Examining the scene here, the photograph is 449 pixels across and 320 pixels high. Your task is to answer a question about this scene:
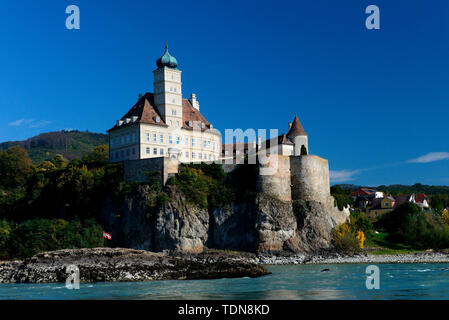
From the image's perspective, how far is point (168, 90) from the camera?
182ft

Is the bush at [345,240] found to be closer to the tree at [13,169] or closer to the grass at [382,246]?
the grass at [382,246]

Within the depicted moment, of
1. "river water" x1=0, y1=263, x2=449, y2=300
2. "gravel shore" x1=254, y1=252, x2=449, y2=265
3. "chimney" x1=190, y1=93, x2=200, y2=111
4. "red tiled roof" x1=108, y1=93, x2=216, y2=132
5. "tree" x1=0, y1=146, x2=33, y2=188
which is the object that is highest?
"chimney" x1=190, y1=93, x2=200, y2=111

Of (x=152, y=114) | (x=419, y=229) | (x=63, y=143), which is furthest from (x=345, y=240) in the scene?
(x=63, y=143)

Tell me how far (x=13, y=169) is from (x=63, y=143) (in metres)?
83.5

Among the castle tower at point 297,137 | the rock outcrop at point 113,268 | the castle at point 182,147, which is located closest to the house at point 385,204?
the castle at point 182,147

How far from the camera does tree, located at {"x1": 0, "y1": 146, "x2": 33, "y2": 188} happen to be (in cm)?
6962

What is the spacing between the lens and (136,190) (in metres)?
49.8

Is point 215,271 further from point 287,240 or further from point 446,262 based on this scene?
point 446,262

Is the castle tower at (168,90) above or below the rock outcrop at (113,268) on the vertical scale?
above

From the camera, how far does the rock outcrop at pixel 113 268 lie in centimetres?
3117

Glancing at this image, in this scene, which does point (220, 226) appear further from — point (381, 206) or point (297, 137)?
point (381, 206)

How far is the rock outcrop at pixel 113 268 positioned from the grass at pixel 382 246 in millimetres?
24295

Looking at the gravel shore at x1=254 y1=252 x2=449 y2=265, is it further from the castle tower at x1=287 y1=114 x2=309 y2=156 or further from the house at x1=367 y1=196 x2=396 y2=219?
the house at x1=367 y1=196 x2=396 y2=219

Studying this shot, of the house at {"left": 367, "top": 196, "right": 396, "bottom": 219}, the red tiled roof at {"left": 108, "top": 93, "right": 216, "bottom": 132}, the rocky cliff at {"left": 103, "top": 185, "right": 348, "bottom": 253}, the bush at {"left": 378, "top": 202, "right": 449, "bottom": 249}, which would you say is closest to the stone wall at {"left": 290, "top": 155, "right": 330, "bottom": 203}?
the rocky cliff at {"left": 103, "top": 185, "right": 348, "bottom": 253}
